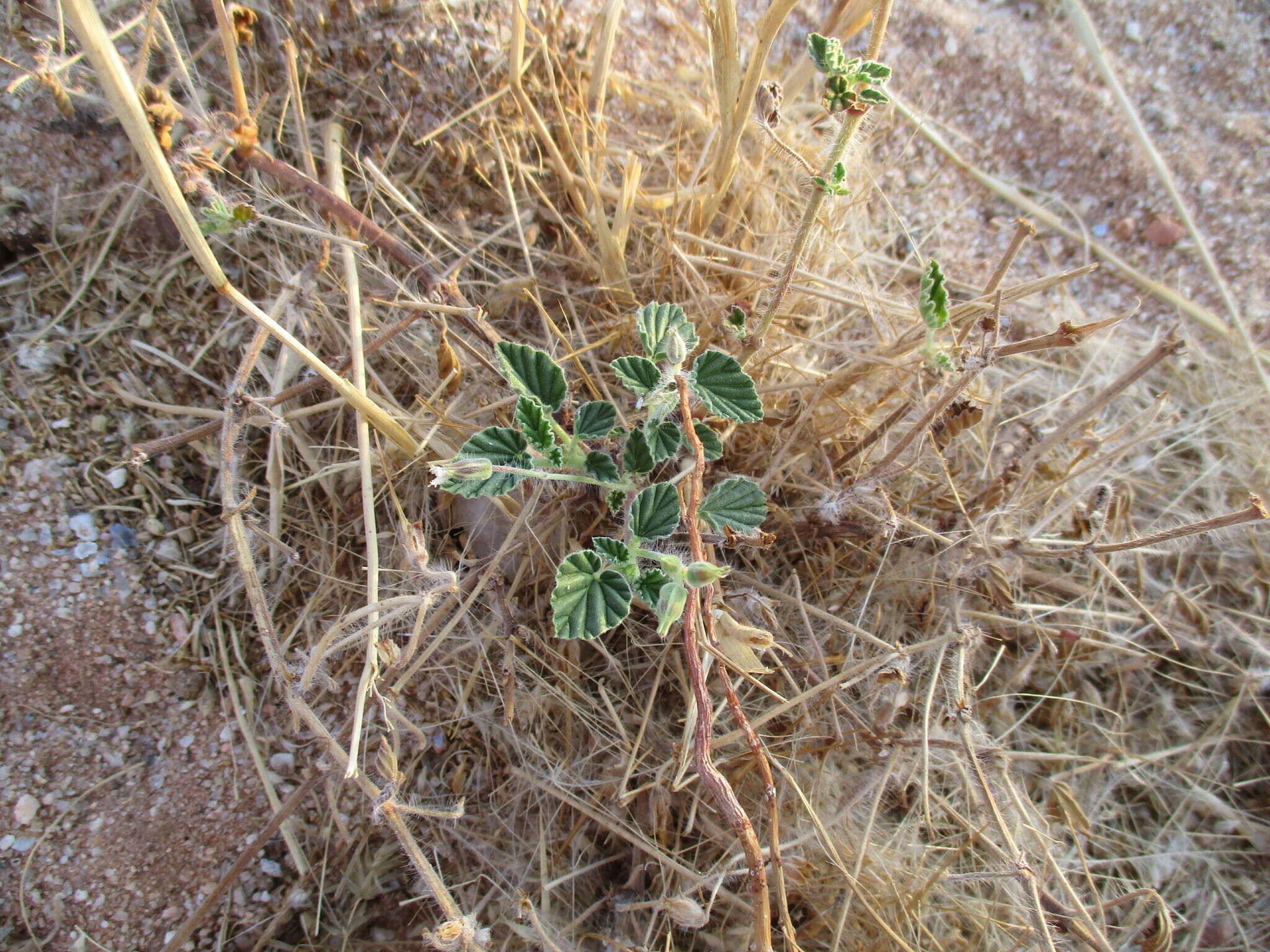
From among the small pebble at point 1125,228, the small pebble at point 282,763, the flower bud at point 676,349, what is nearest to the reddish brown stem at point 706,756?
the flower bud at point 676,349

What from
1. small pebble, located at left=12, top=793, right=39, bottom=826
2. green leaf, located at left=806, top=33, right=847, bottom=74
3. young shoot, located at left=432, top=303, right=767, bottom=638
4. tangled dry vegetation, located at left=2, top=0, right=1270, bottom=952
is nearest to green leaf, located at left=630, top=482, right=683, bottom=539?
young shoot, located at left=432, top=303, right=767, bottom=638

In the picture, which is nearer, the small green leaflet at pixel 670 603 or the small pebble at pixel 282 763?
the small green leaflet at pixel 670 603

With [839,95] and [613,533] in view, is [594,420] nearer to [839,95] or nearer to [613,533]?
[613,533]

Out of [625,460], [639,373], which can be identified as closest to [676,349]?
[639,373]

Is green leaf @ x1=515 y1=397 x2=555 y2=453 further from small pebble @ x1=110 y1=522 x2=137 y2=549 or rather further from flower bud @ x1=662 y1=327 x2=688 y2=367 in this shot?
small pebble @ x1=110 y1=522 x2=137 y2=549

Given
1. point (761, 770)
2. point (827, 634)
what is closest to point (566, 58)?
point (827, 634)

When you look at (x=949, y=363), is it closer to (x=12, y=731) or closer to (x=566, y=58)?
(x=566, y=58)

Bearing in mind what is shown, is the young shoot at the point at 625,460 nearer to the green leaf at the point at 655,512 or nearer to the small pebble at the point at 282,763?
the green leaf at the point at 655,512
